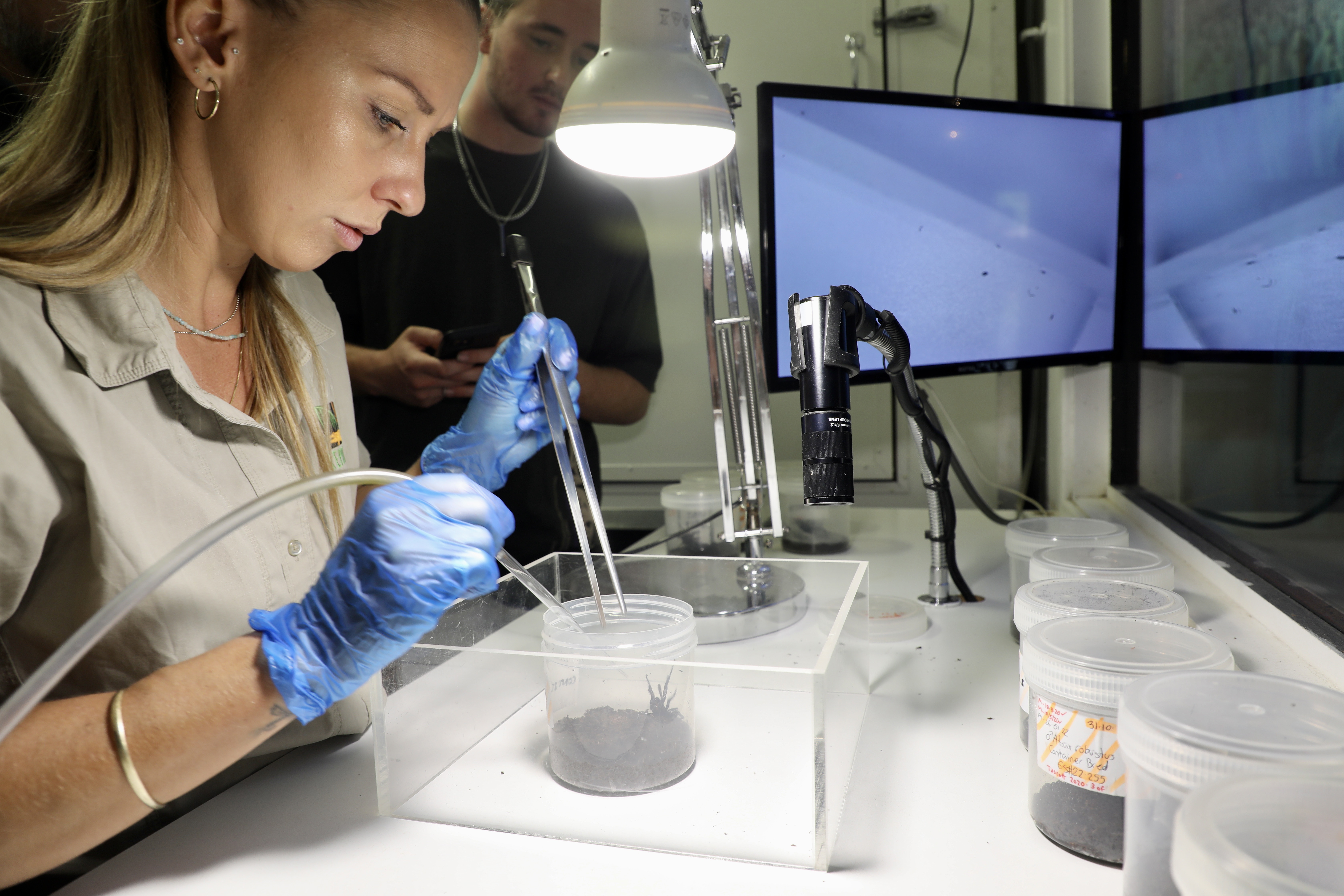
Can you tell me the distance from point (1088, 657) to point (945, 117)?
42.5 inches

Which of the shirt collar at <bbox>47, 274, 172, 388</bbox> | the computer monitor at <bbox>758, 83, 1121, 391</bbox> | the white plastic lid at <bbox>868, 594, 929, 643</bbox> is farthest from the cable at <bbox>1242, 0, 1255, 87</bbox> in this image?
the shirt collar at <bbox>47, 274, 172, 388</bbox>

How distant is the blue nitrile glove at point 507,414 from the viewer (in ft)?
3.42

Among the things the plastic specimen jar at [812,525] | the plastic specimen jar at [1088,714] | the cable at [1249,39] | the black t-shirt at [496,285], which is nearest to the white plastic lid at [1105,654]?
the plastic specimen jar at [1088,714]

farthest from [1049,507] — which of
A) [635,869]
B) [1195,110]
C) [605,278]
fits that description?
[635,869]

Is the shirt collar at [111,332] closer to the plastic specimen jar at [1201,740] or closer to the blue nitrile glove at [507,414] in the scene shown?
the blue nitrile glove at [507,414]

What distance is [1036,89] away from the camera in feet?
6.91

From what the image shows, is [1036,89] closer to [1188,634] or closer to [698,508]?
[698,508]

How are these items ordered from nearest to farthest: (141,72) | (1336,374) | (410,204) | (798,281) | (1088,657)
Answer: (1088,657)
(141,72)
(410,204)
(1336,374)
(798,281)

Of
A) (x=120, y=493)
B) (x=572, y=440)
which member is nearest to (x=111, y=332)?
(x=120, y=493)

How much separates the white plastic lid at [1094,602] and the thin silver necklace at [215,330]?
3.08ft

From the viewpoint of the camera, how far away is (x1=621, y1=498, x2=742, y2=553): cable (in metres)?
1.55

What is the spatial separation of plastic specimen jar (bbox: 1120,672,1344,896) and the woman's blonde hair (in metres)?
0.95

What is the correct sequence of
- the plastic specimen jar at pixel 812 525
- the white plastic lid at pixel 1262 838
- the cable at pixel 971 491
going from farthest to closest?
1. the plastic specimen jar at pixel 812 525
2. the cable at pixel 971 491
3. the white plastic lid at pixel 1262 838

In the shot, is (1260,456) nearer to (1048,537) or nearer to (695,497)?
(1048,537)
